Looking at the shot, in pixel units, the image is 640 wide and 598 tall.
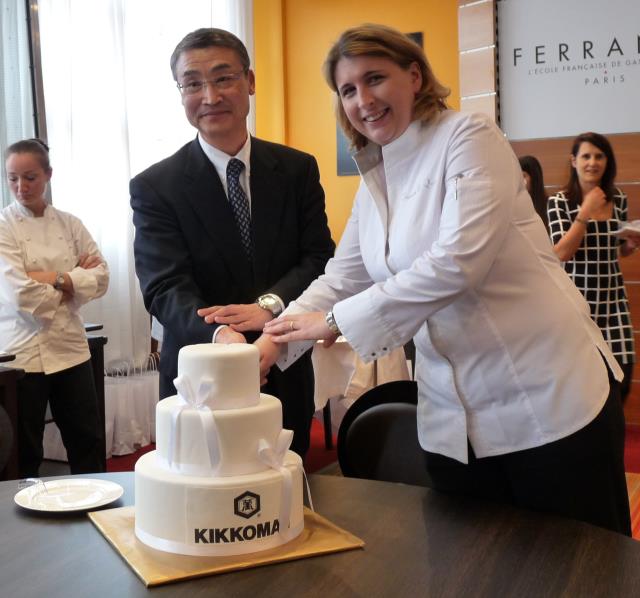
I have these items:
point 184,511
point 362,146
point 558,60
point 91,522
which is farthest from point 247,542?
point 558,60

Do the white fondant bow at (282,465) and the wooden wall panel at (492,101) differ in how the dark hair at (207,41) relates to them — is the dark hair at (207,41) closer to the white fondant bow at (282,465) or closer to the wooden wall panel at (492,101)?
the white fondant bow at (282,465)

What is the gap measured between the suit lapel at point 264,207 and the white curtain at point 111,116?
2.97 meters

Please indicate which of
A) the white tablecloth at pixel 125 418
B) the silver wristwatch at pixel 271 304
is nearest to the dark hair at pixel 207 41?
the silver wristwatch at pixel 271 304

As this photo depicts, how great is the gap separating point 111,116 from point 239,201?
10.7ft

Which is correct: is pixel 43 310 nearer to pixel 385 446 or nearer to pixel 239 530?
pixel 385 446

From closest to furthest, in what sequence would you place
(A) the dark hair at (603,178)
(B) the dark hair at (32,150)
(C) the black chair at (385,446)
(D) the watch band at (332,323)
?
(D) the watch band at (332,323) → (C) the black chair at (385,446) → (B) the dark hair at (32,150) → (A) the dark hair at (603,178)

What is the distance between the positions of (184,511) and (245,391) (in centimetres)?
19

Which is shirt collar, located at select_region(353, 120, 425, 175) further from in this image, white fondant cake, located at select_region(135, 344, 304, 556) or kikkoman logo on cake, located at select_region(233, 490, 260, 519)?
kikkoman logo on cake, located at select_region(233, 490, 260, 519)

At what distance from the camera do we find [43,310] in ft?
11.5

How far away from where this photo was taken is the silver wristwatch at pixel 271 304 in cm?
182

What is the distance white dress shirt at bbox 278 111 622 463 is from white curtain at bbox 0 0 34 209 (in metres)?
3.19

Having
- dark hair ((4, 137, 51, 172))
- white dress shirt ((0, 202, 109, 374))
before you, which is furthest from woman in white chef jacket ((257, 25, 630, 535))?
dark hair ((4, 137, 51, 172))

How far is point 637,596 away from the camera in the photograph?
101 centimetres

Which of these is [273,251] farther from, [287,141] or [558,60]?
[287,141]
